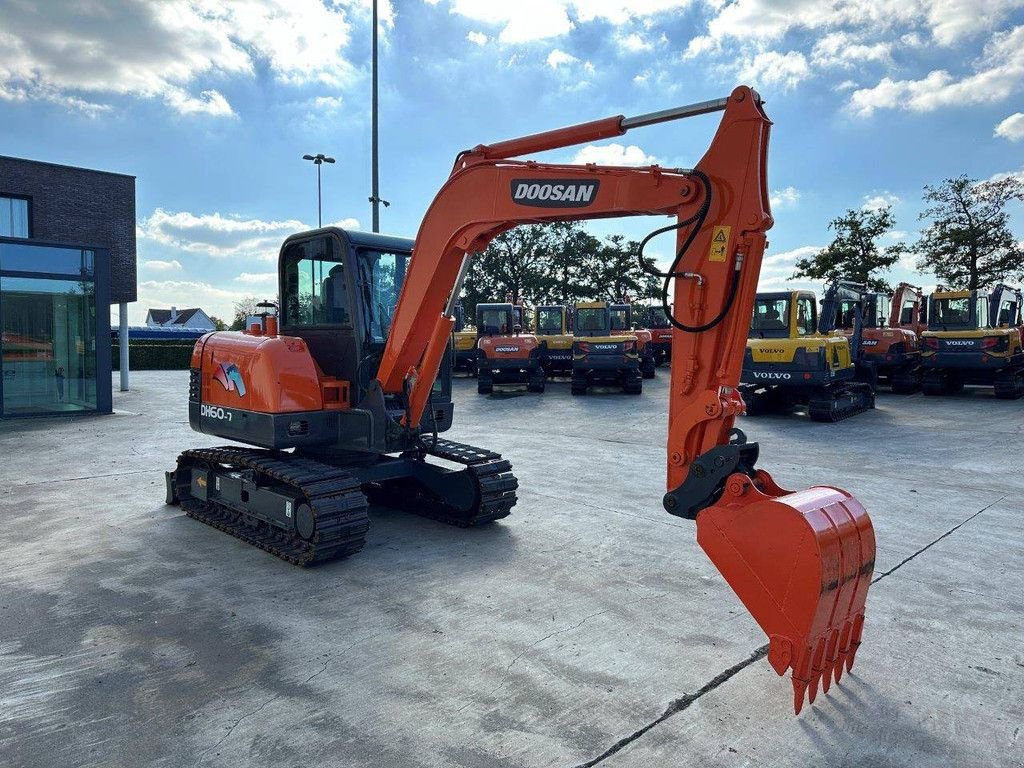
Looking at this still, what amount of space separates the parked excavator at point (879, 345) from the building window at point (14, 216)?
24726 mm

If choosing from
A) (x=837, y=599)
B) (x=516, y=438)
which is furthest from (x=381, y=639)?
(x=516, y=438)

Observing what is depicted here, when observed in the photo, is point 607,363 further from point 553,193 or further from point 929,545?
point 553,193

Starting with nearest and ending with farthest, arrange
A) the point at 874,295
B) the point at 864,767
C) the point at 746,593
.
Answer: the point at 864,767 < the point at 746,593 < the point at 874,295

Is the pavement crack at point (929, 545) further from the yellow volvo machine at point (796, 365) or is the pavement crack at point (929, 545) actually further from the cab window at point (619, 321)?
the cab window at point (619, 321)

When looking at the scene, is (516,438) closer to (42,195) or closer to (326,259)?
(326,259)

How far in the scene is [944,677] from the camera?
3797mm

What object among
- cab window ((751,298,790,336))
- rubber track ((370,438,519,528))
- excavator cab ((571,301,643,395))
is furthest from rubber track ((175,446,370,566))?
excavator cab ((571,301,643,395))

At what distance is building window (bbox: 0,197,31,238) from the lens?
937 inches

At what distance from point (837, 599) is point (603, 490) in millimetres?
4819

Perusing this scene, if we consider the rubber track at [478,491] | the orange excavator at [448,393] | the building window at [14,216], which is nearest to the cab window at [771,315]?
the rubber track at [478,491]

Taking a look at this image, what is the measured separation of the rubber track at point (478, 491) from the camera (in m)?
6.48

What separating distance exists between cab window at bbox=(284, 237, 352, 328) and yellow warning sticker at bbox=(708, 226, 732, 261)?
322cm

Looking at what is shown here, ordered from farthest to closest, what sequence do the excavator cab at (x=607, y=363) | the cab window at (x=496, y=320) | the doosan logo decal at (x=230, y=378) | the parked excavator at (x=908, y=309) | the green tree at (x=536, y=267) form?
the green tree at (x=536, y=267)
the cab window at (x=496, y=320)
the parked excavator at (x=908, y=309)
the excavator cab at (x=607, y=363)
the doosan logo decal at (x=230, y=378)

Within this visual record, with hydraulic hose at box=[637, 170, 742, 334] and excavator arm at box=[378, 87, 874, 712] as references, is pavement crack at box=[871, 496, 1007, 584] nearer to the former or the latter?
excavator arm at box=[378, 87, 874, 712]
